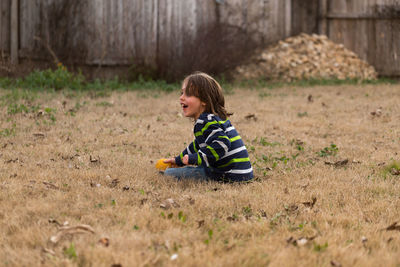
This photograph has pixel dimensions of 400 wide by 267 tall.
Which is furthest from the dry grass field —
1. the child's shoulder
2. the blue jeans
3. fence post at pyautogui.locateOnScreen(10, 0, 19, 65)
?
fence post at pyautogui.locateOnScreen(10, 0, 19, 65)

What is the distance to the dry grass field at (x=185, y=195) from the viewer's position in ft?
9.95

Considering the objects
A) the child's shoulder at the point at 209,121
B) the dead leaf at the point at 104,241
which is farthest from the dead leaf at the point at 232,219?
the child's shoulder at the point at 209,121

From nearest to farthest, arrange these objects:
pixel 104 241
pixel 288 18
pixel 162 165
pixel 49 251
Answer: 1. pixel 49 251
2. pixel 104 241
3. pixel 162 165
4. pixel 288 18

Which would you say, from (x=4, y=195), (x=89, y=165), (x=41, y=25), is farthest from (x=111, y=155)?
(x=41, y=25)

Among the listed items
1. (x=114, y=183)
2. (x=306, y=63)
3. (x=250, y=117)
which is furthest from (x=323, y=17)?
(x=114, y=183)

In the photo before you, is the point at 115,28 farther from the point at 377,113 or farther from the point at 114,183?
the point at 114,183

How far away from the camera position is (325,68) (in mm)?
13508

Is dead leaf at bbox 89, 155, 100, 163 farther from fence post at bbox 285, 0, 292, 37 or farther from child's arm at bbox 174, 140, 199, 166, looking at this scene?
Answer: fence post at bbox 285, 0, 292, 37

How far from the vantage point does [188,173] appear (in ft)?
15.9

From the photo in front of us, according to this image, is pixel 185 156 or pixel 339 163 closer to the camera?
pixel 185 156

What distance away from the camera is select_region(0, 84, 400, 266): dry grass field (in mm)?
3033

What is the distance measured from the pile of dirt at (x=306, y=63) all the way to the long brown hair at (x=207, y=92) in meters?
8.26

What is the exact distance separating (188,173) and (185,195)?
2.23 ft

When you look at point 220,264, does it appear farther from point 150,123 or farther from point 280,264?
point 150,123
